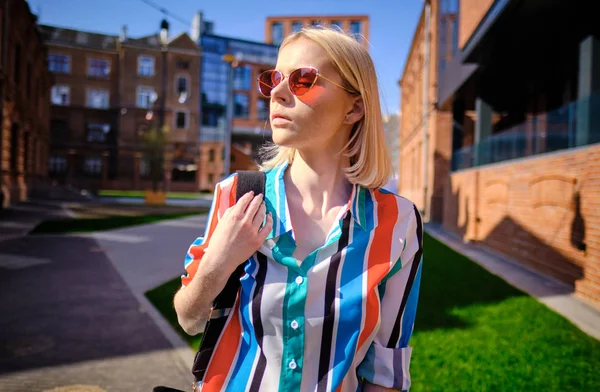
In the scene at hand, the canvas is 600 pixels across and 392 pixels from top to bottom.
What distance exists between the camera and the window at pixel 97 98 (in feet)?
167

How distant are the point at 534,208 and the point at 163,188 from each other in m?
45.9

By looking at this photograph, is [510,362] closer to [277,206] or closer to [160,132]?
[277,206]

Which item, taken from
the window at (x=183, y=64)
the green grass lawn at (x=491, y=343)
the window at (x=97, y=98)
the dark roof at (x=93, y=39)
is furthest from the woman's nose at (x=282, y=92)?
the window at (x=183, y=64)

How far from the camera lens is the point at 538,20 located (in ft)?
36.6

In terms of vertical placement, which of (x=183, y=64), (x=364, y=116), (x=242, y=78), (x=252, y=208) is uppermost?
(x=183, y=64)

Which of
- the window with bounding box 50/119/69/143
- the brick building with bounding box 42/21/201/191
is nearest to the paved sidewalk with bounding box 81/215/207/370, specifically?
the brick building with bounding box 42/21/201/191

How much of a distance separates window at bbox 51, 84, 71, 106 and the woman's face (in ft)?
Answer: 184

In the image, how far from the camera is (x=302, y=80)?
56.2 inches

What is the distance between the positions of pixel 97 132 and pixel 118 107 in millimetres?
3819

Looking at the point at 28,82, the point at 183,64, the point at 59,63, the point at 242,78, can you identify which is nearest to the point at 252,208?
the point at 28,82

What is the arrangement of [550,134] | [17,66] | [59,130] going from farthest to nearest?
[59,130]
[17,66]
[550,134]

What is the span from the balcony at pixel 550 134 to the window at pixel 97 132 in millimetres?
46783

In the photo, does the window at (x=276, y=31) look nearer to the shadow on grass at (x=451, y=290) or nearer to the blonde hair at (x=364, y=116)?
the shadow on grass at (x=451, y=290)

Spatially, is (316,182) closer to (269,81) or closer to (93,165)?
(269,81)
